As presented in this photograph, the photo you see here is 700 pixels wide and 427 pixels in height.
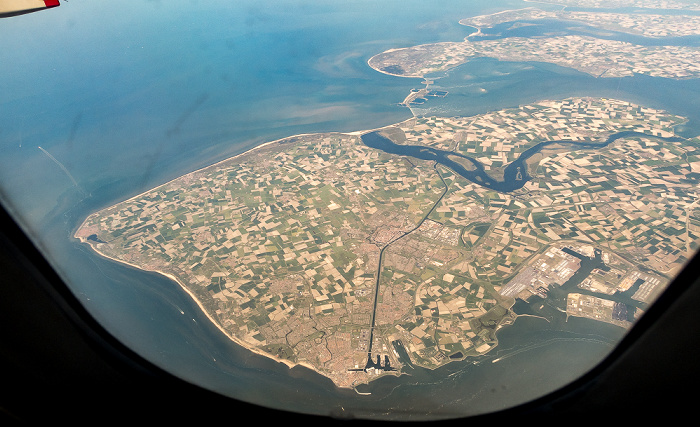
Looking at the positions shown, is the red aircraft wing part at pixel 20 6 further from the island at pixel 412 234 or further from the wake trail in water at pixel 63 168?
the wake trail in water at pixel 63 168

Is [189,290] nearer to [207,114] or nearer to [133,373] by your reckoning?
[133,373]

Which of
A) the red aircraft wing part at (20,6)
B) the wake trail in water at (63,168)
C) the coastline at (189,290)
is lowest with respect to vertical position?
the coastline at (189,290)

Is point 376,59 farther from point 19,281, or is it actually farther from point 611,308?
point 19,281

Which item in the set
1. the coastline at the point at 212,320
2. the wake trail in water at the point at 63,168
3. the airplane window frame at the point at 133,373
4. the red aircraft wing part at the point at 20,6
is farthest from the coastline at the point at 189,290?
the red aircraft wing part at the point at 20,6

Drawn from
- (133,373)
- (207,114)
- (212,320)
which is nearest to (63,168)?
(207,114)

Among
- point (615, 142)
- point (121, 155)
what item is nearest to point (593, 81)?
point (615, 142)
